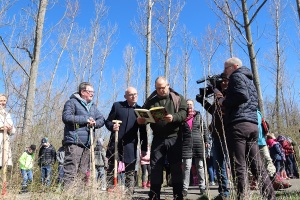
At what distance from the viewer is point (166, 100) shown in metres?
4.35

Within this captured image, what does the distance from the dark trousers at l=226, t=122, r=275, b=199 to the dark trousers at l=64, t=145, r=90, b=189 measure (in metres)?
1.85

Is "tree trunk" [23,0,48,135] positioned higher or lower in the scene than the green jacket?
higher

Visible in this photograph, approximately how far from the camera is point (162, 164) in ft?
13.4

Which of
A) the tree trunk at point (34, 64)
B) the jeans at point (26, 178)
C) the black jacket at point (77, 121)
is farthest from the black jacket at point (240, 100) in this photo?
the tree trunk at point (34, 64)

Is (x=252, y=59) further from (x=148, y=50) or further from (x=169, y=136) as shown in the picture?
(x=148, y=50)

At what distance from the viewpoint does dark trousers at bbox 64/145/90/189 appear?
4.06 m

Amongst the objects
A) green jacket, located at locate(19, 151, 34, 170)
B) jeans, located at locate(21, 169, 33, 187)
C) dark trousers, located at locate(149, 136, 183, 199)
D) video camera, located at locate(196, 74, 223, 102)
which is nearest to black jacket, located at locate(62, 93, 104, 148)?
green jacket, located at locate(19, 151, 34, 170)

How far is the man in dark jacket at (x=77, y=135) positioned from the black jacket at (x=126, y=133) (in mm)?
285

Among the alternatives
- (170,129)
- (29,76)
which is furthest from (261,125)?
(29,76)

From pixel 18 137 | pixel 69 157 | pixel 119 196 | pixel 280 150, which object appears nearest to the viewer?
pixel 119 196

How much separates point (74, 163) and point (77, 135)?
0.36 metres

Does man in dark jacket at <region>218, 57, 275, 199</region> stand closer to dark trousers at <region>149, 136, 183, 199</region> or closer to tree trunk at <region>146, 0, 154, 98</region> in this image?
dark trousers at <region>149, 136, 183, 199</region>

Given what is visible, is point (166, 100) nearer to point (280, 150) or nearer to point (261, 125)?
point (261, 125)

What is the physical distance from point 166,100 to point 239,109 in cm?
108
